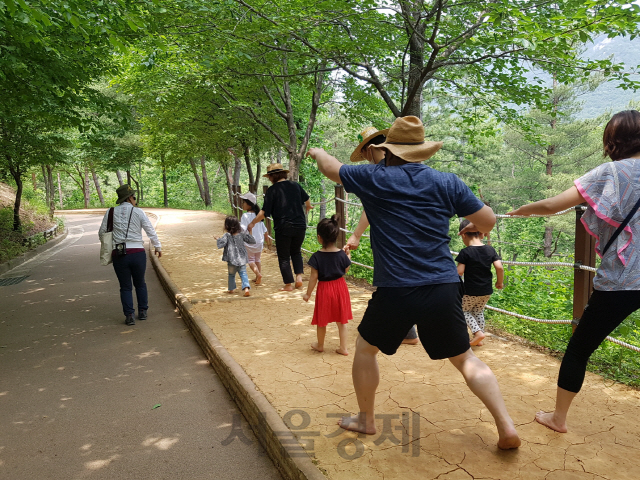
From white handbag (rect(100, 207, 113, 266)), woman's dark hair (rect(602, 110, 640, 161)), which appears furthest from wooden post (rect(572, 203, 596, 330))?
white handbag (rect(100, 207, 113, 266))

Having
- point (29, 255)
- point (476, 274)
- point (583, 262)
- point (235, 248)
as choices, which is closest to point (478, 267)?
point (476, 274)

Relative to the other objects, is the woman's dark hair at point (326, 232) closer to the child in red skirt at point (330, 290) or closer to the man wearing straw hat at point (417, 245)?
the child in red skirt at point (330, 290)

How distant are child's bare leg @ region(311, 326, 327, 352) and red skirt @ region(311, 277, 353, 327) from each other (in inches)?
4.6

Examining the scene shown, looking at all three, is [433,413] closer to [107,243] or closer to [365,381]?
[365,381]

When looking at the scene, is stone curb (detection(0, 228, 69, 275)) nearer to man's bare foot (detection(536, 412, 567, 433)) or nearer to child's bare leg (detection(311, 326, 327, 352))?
child's bare leg (detection(311, 326, 327, 352))

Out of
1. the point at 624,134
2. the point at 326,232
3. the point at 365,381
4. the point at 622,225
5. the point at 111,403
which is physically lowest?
the point at 111,403

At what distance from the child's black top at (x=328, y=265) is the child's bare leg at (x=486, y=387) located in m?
1.94

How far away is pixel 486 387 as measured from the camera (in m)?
2.53

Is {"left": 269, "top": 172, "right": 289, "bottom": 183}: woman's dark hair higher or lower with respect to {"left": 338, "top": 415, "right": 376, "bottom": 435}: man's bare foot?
higher

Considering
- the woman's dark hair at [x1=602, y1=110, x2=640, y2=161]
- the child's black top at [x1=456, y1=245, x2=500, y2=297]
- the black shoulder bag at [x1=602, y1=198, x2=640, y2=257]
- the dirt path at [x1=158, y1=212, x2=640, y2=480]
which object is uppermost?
the woman's dark hair at [x1=602, y1=110, x2=640, y2=161]

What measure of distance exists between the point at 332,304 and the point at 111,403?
2155mm

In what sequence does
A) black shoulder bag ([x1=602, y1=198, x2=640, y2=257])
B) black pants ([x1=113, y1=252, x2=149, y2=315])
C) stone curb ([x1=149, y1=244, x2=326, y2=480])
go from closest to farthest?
1. black shoulder bag ([x1=602, y1=198, x2=640, y2=257])
2. stone curb ([x1=149, y1=244, x2=326, y2=480])
3. black pants ([x1=113, y1=252, x2=149, y2=315])

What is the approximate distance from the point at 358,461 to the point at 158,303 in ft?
19.5

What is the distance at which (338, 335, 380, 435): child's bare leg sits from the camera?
275cm
